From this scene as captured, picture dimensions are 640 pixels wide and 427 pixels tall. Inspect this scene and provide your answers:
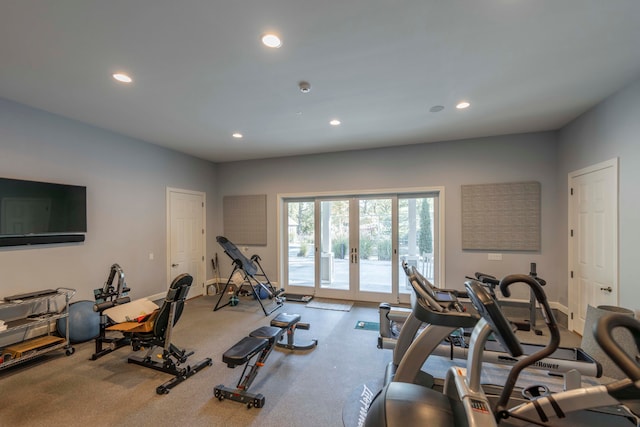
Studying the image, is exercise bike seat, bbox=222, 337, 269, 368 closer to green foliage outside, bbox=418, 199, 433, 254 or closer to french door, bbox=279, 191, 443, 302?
french door, bbox=279, 191, 443, 302

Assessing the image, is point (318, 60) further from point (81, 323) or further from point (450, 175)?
point (81, 323)

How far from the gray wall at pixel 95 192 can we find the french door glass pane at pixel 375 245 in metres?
3.75

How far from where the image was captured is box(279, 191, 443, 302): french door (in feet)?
16.9

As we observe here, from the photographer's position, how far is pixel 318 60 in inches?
94.6

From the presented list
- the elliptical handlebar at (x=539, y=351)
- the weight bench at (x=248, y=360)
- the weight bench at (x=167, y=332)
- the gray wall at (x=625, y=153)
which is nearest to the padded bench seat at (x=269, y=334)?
the weight bench at (x=248, y=360)

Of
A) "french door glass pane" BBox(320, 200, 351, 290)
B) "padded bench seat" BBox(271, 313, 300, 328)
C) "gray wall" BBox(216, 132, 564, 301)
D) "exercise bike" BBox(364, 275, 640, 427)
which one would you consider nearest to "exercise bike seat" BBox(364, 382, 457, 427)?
"exercise bike" BBox(364, 275, 640, 427)

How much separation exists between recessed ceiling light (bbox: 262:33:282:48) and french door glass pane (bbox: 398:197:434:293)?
3775 millimetres

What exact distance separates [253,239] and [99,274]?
9.08 ft

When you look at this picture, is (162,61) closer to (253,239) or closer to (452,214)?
(253,239)

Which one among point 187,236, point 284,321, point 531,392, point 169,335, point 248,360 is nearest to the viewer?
point 531,392

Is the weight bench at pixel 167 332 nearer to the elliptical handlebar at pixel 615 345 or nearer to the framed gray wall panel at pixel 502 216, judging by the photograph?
the elliptical handlebar at pixel 615 345

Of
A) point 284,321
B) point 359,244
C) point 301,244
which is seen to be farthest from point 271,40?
point 301,244

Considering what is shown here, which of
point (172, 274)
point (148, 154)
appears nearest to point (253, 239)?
point (172, 274)

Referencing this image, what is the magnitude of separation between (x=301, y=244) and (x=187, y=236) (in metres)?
2.38
